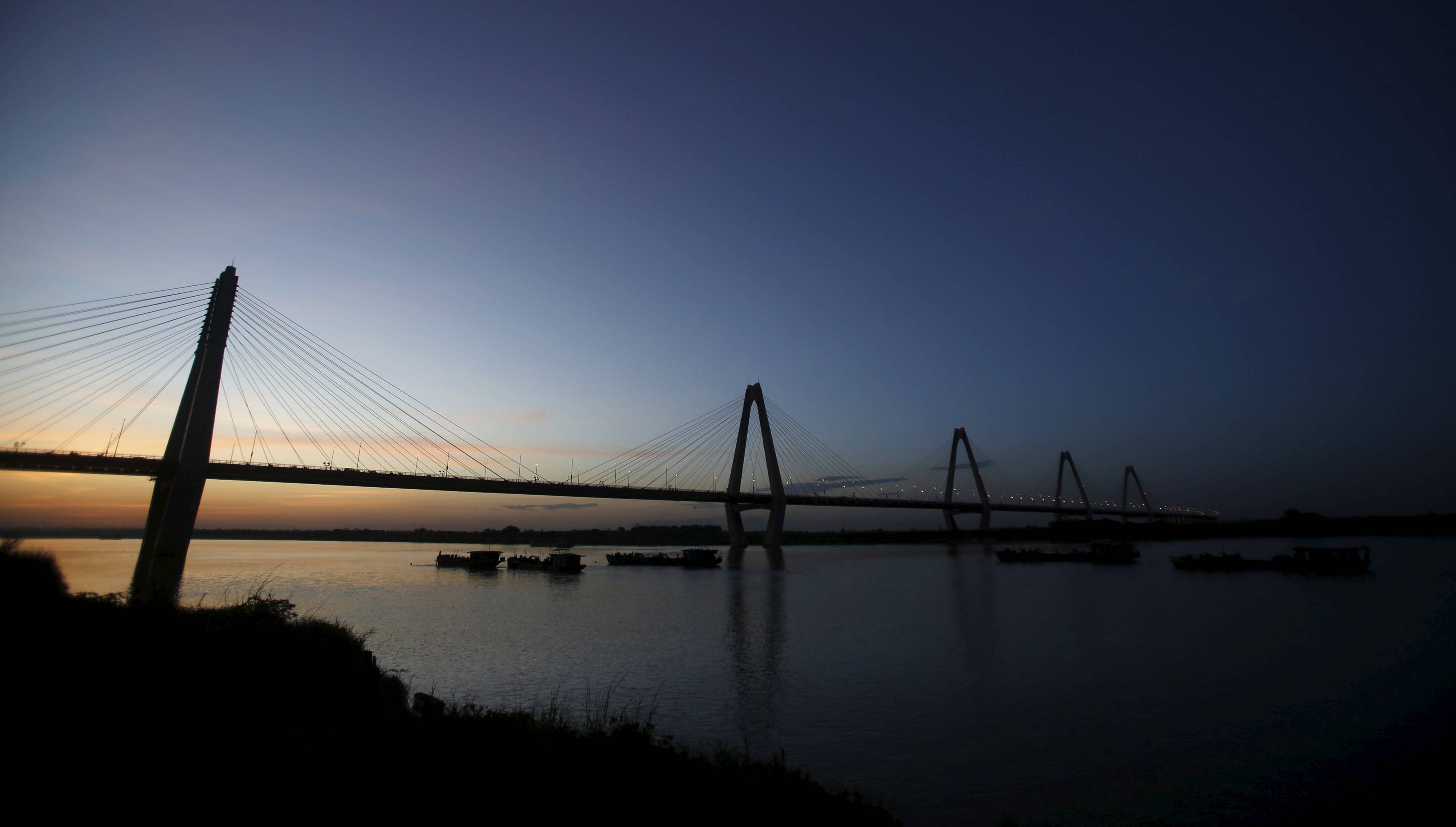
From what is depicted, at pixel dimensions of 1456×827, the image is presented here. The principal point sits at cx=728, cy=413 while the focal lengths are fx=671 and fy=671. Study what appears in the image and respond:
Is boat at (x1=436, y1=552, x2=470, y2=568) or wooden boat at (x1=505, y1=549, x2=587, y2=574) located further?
boat at (x1=436, y1=552, x2=470, y2=568)

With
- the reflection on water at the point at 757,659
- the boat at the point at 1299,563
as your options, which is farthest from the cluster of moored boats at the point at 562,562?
the boat at the point at 1299,563

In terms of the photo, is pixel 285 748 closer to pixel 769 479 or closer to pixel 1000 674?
pixel 1000 674

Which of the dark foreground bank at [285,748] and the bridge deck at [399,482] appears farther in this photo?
the bridge deck at [399,482]

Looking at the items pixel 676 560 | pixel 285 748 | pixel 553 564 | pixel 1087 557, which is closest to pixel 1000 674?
pixel 285 748

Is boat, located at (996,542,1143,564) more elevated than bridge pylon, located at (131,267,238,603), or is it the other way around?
bridge pylon, located at (131,267,238,603)

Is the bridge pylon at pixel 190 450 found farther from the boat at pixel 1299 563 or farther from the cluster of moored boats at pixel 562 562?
the boat at pixel 1299 563

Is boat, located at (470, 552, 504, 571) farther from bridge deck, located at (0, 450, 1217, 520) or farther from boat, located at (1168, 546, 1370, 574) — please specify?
boat, located at (1168, 546, 1370, 574)

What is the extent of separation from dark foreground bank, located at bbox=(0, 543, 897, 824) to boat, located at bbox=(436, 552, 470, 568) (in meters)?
54.6

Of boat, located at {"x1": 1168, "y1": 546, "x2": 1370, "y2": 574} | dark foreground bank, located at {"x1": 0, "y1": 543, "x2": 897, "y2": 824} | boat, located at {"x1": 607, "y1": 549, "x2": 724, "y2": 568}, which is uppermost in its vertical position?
dark foreground bank, located at {"x1": 0, "y1": 543, "x2": 897, "y2": 824}

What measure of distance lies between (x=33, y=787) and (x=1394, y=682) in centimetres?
2145

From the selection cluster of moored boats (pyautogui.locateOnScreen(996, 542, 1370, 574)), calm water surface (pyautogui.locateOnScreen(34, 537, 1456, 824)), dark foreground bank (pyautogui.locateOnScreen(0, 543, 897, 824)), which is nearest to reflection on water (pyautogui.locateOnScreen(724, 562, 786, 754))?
calm water surface (pyautogui.locateOnScreen(34, 537, 1456, 824))

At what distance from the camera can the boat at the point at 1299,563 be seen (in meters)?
42.8

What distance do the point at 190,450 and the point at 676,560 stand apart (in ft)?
131

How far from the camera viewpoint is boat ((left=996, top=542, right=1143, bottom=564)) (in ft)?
193
